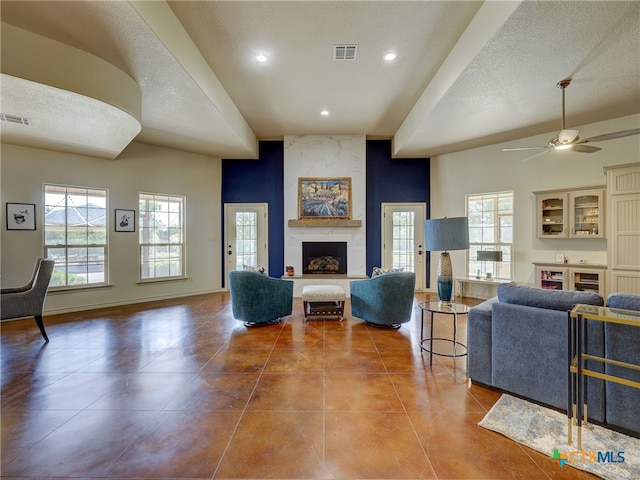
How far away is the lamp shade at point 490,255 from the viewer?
5.06m

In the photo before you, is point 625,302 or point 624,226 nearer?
point 625,302

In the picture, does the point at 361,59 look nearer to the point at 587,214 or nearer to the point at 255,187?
the point at 255,187

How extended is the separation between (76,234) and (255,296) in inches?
143

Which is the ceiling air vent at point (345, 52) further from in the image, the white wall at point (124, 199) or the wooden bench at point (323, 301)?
the white wall at point (124, 199)

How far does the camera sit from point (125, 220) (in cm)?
518

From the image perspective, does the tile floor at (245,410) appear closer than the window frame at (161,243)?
Yes

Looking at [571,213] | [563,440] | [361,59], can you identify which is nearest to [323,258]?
[361,59]

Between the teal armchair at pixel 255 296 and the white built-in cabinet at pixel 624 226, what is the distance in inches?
190

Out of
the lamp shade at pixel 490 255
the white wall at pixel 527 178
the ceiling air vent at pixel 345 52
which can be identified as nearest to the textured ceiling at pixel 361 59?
the ceiling air vent at pixel 345 52

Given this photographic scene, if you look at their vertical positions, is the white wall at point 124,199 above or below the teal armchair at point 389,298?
above

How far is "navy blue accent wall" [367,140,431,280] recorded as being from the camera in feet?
20.6

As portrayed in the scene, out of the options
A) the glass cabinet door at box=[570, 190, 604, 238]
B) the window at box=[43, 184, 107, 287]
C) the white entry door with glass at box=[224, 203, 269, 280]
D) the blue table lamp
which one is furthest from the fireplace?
the glass cabinet door at box=[570, 190, 604, 238]

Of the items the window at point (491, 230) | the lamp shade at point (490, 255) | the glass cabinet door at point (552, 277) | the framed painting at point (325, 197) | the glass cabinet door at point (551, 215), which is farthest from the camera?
the framed painting at point (325, 197)

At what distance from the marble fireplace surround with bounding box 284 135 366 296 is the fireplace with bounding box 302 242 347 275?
0.14 meters
